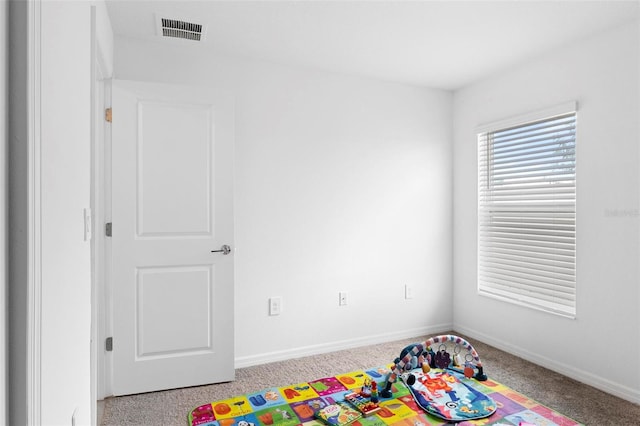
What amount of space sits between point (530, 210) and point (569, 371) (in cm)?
122

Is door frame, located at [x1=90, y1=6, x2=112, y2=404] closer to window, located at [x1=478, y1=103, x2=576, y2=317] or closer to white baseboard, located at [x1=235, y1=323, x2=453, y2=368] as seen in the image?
white baseboard, located at [x1=235, y1=323, x2=453, y2=368]

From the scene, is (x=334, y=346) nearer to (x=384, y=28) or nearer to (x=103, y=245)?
(x=103, y=245)

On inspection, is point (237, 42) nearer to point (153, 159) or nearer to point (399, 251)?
point (153, 159)

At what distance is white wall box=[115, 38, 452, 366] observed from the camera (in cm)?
317

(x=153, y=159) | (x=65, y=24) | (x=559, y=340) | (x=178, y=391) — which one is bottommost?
(x=178, y=391)

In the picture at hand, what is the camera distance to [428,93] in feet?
12.9

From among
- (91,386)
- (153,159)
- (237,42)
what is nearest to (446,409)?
(91,386)

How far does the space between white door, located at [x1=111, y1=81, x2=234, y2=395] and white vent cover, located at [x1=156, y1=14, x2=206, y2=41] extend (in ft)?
1.24

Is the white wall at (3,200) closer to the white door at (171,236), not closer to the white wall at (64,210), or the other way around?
the white wall at (64,210)

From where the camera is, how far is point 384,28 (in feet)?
8.86

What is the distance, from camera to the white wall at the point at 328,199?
3.17m

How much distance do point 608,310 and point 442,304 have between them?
1521 millimetres

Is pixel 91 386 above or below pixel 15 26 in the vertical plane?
below

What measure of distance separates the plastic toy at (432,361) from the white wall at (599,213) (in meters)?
0.75
